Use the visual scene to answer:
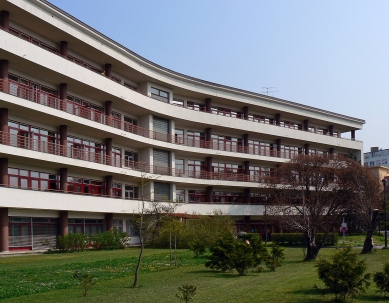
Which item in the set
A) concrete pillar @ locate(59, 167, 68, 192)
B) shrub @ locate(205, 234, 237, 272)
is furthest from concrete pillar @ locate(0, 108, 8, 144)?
shrub @ locate(205, 234, 237, 272)

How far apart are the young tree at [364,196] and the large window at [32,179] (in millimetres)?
21002

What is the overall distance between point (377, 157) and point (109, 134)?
9914 cm

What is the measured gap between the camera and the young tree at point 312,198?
2884 centimetres

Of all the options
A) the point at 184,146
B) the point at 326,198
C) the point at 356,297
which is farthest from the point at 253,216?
the point at 356,297

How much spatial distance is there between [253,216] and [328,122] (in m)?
18.1

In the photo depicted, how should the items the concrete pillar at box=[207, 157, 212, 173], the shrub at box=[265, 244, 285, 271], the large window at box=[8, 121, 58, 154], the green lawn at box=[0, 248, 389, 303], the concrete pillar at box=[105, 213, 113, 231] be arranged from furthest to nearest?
1. the concrete pillar at box=[207, 157, 212, 173]
2. the concrete pillar at box=[105, 213, 113, 231]
3. the large window at box=[8, 121, 58, 154]
4. the shrub at box=[265, 244, 285, 271]
5. the green lawn at box=[0, 248, 389, 303]

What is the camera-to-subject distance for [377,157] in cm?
13000

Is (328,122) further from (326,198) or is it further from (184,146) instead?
(326,198)

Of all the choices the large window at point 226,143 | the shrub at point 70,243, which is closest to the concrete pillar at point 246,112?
the large window at point 226,143

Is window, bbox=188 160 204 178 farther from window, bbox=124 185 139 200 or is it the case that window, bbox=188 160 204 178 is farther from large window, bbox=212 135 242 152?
window, bbox=124 185 139 200

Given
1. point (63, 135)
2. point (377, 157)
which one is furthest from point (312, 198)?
point (377, 157)

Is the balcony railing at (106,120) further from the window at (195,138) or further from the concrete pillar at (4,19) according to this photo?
the concrete pillar at (4,19)

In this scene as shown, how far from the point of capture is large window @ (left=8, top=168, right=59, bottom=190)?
121ft

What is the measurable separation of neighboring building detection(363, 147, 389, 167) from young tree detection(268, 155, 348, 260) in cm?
9109
